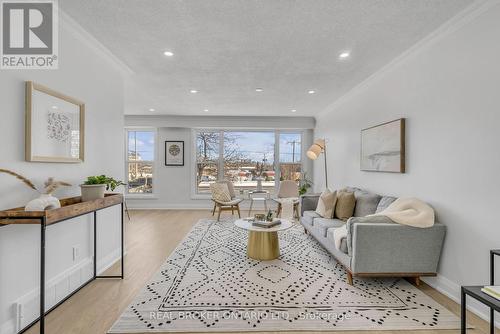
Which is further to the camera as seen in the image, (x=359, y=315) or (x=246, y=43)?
(x=246, y=43)

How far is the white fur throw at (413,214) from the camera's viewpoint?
239 centimetres

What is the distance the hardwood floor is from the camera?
6.28ft

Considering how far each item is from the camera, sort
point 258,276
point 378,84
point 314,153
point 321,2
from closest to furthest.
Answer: point 321,2
point 258,276
point 378,84
point 314,153

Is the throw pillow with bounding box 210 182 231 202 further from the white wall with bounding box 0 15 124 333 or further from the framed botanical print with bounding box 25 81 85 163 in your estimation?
the framed botanical print with bounding box 25 81 85 163

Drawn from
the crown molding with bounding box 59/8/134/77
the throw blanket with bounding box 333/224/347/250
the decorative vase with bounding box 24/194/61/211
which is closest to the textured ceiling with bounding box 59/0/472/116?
the crown molding with bounding box 59/8/134/77

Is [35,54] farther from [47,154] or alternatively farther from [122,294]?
[122,294]

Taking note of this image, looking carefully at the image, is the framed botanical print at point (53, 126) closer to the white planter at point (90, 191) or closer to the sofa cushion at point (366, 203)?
the white planter at point (90, 191)

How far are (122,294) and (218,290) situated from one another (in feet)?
3.02

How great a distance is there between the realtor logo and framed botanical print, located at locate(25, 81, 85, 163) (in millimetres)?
220

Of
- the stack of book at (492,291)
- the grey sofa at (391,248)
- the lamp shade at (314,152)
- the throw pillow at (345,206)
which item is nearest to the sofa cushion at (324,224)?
the throw pillow at (345,206)

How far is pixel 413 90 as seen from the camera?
9.29ft

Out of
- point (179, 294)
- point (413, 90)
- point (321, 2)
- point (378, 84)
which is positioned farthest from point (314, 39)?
point (179, 294)

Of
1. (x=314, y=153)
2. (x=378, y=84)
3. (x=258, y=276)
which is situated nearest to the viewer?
(x=258, y=276)

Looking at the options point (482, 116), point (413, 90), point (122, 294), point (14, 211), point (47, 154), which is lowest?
point (122, 294)
